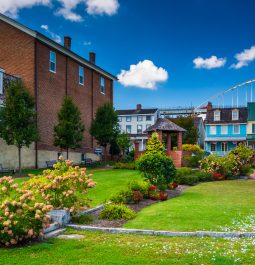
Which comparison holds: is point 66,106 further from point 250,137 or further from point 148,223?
point 250,137

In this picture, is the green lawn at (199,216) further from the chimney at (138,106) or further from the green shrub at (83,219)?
the chimney at (138,106)

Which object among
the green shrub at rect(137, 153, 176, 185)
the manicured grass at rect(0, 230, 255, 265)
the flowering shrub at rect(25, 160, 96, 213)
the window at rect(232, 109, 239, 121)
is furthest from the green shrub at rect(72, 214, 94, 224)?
the window at rect(232, 109, 239, 121)

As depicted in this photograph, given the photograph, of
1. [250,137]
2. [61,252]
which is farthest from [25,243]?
[250,137]

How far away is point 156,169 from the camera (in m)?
17.8

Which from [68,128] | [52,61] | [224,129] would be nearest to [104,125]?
[68,128]

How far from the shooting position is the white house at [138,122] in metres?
73.2

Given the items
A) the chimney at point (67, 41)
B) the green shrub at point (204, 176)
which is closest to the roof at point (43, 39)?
the chimney at point (67, 41)

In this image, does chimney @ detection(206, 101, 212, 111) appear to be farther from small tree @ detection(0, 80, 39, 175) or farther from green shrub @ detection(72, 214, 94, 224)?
green shrub @ detection(72, 214, 94, 224)

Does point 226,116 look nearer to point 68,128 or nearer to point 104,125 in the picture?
point 104,125

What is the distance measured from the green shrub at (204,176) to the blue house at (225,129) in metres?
31.7

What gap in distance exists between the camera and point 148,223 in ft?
35.0

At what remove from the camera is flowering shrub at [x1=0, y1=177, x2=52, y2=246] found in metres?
8.09

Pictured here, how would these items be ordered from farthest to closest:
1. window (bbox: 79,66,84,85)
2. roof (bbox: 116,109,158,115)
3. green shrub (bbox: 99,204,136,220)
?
roof (bbox: 116,109,158,115) < window (bbox: 79,66,84,85) < green shrub (bbox: 99,204,136,220)

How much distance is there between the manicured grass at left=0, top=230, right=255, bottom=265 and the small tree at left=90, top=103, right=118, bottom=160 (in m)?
26.6
